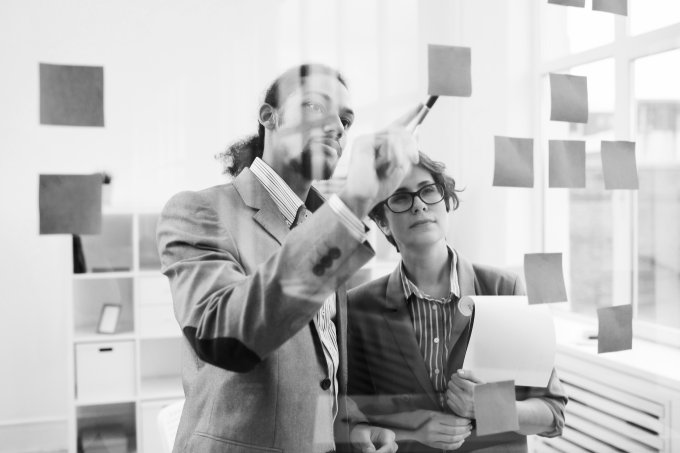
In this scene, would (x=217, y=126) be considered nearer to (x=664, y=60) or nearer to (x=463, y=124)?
(x=463, y=124)

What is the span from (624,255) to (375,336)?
0.54 m

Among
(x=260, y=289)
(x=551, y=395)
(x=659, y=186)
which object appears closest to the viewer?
(x=260, y=289)

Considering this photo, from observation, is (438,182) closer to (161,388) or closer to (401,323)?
(401,323)

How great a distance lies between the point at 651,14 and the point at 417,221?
0.60 m

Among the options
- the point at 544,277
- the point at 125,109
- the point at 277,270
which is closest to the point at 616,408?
the point at 544,277

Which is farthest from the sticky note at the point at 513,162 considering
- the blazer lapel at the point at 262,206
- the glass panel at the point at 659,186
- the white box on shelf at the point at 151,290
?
the white box on shelf at the point at 151,290

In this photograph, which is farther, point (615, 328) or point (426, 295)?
point (615, 328)

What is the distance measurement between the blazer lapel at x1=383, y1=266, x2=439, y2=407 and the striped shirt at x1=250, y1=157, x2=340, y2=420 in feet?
0.41

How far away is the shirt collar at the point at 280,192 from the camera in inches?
22.4

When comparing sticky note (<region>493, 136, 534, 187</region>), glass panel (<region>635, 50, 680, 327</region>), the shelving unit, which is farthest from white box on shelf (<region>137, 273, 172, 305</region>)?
glass panel (<region>635, 50, 680, 327</region>)

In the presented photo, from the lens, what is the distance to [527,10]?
81cm

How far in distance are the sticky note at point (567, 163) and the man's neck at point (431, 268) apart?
0.81 ft

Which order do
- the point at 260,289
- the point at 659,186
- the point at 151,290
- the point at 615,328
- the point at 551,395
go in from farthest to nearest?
1. the point at 659,186
2. the point at 615,328
3. the point at 551,395
4. the point at 151,290
5. the point at 260,289

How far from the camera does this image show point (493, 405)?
0.76m
